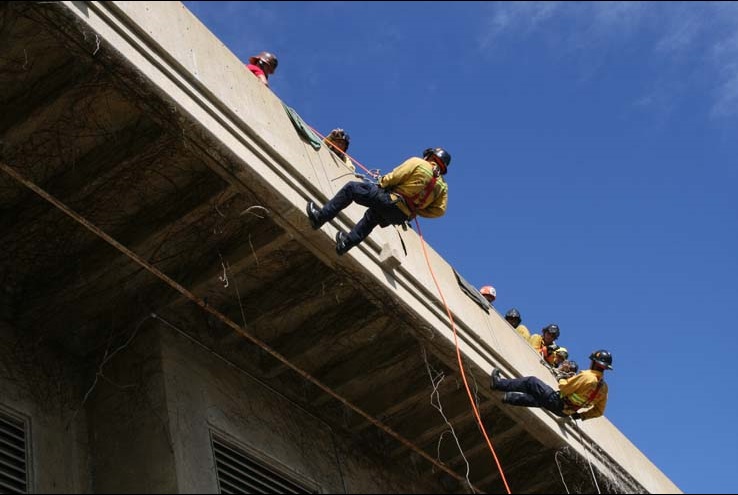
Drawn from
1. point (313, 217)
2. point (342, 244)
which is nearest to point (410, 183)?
point (342, 244)

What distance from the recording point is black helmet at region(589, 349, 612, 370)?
12273mm

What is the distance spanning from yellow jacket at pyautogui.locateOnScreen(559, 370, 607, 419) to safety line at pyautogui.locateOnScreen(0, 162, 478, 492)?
1.52 metres

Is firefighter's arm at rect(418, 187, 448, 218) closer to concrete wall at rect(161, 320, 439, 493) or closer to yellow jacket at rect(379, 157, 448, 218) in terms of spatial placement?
yellow jacket at rect(379, 157, 448, 218)

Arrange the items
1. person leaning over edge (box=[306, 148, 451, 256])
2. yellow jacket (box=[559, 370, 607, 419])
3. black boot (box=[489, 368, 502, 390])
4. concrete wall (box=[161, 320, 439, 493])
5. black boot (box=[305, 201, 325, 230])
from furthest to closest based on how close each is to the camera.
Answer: yellow jacket (box=[559, 370, 607, 419]), black boot (box=[489, 368, 502, 390]), person leaning over edge (box=[306, 148, 451, 256]), black boot (box=[305, 201, 325, 230]), concrete wall (box=[161, 320, 439, 493])

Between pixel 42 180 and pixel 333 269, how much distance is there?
2663 mm

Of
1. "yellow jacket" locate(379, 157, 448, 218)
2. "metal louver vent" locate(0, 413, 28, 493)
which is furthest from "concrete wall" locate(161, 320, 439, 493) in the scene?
"yellow jacket" locate(379, 157, 448, 218)

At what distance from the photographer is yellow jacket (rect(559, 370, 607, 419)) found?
40.1 feet

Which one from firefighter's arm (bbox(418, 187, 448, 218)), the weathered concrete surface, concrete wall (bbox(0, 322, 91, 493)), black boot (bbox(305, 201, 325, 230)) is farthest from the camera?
firefighter's arm (bbox(418, 187, 448, 218))

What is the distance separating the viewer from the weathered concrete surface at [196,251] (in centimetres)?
884

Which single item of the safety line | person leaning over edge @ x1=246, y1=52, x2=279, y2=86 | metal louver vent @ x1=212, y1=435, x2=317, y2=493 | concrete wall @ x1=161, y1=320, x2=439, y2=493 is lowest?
metal louver vent @ x1=212, y1=435, x2=317, y2=493

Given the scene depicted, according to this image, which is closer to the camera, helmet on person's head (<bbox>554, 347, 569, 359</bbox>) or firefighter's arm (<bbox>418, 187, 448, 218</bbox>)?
firefighter's arm (<bbox>418, 187, 448, 218</bbox>)

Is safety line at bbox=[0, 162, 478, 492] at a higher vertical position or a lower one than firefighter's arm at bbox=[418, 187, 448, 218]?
lower

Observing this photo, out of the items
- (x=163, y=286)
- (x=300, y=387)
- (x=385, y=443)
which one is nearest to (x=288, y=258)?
(x=163, y=286)

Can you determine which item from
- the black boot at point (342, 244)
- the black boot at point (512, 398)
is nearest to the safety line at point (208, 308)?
the black boot at point (512, 398)
